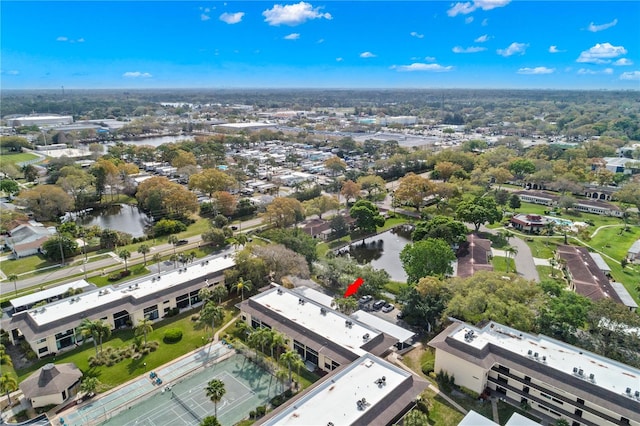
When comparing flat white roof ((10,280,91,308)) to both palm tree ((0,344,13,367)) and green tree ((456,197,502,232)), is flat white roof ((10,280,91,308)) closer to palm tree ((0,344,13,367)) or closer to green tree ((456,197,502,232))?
palm tree ((0,344,13,367))

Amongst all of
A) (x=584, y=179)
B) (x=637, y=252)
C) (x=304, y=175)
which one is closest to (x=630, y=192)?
(x=584, y=179)

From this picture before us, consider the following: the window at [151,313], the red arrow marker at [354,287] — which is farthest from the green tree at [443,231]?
the window at [151,313]

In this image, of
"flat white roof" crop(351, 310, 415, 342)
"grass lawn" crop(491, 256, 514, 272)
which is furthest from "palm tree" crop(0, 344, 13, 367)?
"grass lawn" crop(491, 256, 514, 272)

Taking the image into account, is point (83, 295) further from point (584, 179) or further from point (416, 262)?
point (584, 179)

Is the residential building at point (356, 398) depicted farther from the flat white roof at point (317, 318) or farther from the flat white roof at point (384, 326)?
the flat white roof at point (384, 326)

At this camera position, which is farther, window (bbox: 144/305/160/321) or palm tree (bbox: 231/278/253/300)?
palm tree (bbox: 231/278/253/300)
